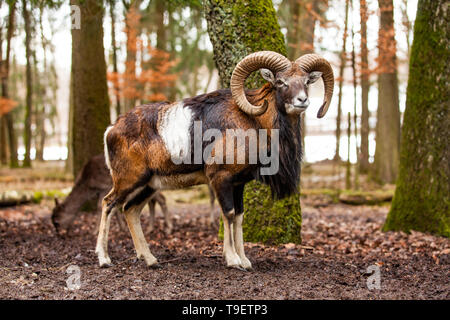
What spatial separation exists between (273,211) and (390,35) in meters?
10.4

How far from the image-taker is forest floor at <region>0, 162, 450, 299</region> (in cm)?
504

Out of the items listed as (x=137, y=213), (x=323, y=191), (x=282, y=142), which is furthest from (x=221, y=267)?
(x=323, y=191)

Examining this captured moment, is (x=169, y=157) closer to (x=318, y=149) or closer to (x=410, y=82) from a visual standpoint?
(x=410, y=82)

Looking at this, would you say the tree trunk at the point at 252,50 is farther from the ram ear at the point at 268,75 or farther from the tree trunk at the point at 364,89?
the tree trunk at the point at 364,89

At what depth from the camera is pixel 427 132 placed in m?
8.88

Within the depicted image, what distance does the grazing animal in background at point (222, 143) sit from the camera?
5910 mm

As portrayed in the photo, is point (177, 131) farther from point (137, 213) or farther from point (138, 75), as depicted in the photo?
point (138, 75)

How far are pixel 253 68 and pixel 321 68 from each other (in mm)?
884

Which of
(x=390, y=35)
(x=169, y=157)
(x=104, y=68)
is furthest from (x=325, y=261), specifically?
(x=390, y=35)

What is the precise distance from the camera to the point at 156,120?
251 inches

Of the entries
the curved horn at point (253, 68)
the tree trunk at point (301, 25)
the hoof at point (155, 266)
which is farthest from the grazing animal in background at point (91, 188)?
the tree trunk at point (301, 25)

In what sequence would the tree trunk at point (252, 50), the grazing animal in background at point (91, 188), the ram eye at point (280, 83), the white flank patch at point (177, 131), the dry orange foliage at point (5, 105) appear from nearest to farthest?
the ram eye at point (280, 83), the white flank patch at point (177, 131), the tree trunk at point (252, 50), the grazing animal in background at point (91, 188), the dry orange foliage at point (5, 105)

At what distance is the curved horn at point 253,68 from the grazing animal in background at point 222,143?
12mm

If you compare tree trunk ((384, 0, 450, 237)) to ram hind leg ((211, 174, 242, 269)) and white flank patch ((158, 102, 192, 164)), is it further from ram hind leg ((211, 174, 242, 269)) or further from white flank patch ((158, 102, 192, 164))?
white flank patch ((158, 102, 192, 164))
